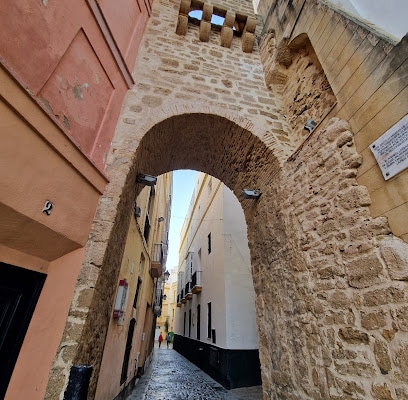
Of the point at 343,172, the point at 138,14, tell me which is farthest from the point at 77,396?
the point at 138,14

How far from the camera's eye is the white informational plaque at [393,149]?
65.0 inches

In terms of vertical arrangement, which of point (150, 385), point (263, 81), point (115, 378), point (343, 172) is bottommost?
point (150, 385)

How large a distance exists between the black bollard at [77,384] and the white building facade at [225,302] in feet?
15.8

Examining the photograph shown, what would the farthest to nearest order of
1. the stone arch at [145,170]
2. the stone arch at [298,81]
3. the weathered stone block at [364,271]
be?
the stone arch at [298,81] → the stone arch at [145,170] → the weathered stone block at [364,271]

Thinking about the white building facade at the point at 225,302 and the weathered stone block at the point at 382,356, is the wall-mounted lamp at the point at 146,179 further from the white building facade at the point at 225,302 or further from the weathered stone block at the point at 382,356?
the white building facade at the point at 225,302

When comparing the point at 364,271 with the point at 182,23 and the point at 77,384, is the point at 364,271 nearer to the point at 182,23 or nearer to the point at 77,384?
the point at 77,384

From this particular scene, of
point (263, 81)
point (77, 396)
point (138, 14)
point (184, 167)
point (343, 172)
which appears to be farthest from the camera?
point (184, 167)

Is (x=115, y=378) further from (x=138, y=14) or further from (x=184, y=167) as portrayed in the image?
(x=138, y=14)

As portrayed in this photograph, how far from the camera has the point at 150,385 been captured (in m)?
5.74

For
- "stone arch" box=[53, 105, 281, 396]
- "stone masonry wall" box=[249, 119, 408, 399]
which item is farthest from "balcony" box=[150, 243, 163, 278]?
"stone masonry wall" box=[249, 119, 408, 399]

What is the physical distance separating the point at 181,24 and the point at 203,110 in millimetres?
2058

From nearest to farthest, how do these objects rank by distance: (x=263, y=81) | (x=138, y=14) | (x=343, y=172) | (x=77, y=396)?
(x=77, y=396) < (x=343, y=172) < (x=138, y=14) < (x=263, y=81)

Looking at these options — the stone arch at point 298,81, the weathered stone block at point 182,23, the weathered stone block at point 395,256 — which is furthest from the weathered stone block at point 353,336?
the weathered stone block at point 182,23

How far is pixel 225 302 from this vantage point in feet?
20.0
